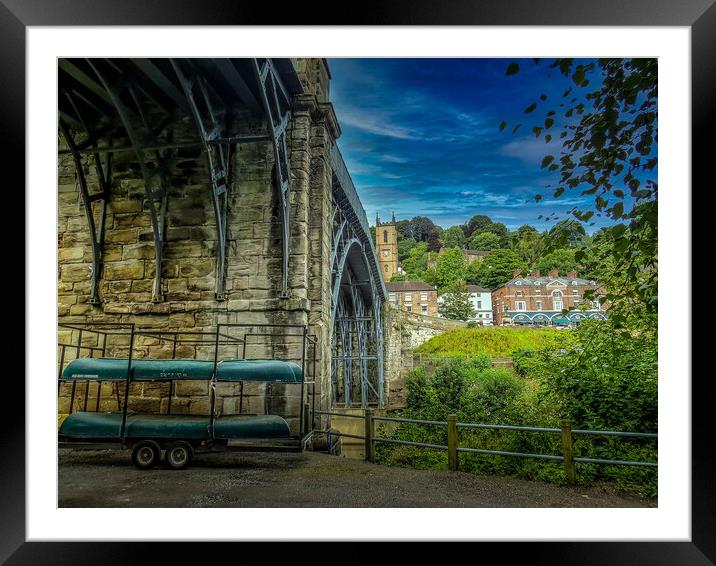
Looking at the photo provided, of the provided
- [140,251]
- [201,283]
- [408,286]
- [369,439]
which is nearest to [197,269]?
[201,283]

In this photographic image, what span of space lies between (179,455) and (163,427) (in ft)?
1.03

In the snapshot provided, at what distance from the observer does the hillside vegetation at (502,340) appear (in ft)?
19.1

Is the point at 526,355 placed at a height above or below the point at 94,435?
above

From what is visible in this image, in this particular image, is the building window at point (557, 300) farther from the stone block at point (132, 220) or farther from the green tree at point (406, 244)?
the stone block at point (132, 220)

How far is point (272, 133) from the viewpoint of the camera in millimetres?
5281

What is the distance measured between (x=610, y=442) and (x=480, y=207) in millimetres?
2937

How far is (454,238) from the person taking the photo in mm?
5863

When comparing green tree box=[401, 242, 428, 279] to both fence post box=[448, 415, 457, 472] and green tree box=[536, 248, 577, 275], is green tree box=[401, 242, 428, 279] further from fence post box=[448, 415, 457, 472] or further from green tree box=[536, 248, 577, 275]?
fence post box=[448, 415, 457, 472]

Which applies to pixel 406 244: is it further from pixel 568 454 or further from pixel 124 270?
pixel 124 270

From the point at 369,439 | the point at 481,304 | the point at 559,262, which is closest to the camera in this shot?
the point at 559,262
